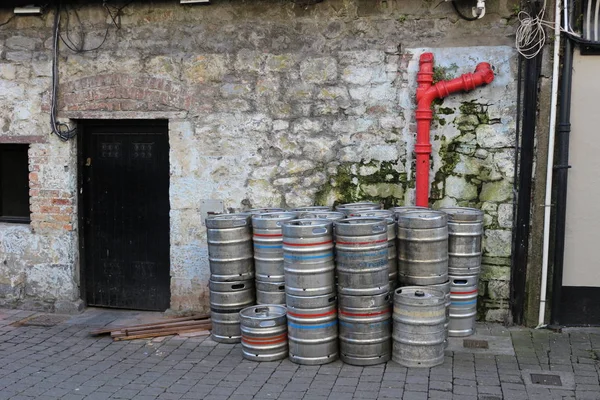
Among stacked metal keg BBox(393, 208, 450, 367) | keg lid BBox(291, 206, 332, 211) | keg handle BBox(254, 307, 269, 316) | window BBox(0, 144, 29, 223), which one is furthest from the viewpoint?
window BBox(0, 144, 29, 223)

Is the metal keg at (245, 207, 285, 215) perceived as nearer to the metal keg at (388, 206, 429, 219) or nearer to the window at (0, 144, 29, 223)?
the metal keg at (388, 206, 429, 219)

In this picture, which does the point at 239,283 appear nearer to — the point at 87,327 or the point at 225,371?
the point at 225,371

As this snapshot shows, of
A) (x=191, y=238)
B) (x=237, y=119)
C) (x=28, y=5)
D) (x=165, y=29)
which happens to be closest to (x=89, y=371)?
(x=191, y=238)

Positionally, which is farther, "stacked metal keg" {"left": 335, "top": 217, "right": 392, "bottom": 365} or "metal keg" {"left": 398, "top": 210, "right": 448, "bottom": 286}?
"metal keg" {"left": 398, "top": 210, "right": 448, "bottom": 286}

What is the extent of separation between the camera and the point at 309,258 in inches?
213

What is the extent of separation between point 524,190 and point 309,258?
96.5 inches

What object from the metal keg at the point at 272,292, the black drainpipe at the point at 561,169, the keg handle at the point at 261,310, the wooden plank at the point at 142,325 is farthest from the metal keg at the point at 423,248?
the wooden plank at the point at 142,325

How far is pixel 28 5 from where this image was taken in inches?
293

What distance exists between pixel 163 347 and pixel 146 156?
2.27 m

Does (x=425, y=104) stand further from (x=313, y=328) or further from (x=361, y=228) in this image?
(x=313, y=328)

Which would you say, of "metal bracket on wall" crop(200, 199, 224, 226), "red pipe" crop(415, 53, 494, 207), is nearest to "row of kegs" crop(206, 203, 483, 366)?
"red pipe" crop(415, 53, 494, 207)

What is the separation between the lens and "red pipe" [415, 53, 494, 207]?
21.3ft

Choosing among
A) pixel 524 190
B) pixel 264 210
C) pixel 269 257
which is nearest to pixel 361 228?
pixel 269 257

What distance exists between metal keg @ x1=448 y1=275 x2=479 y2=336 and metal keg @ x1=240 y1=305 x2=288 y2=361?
1.61 metres
